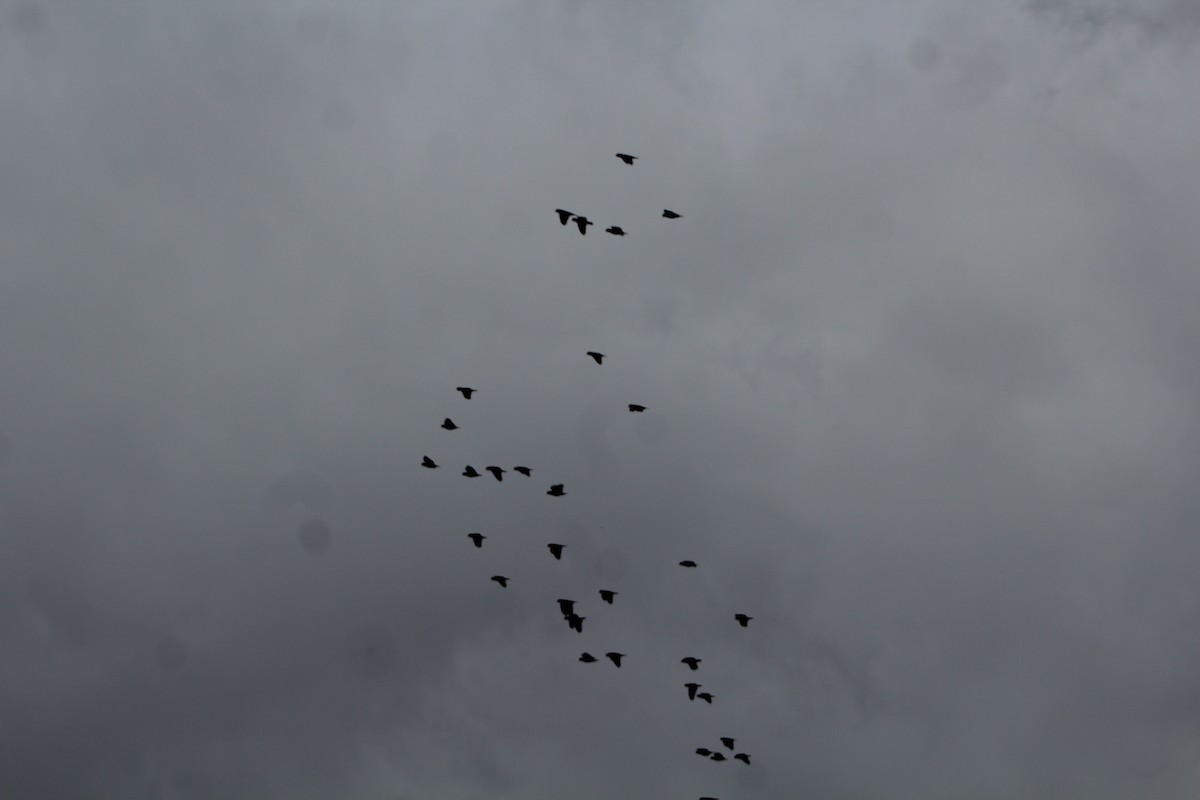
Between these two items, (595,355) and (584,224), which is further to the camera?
(595,355)

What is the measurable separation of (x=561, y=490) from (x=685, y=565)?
43.4 feet

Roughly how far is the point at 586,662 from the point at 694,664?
12469 mm

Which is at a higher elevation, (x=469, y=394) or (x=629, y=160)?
(x=629, y=160)

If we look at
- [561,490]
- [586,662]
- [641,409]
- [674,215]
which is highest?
[674,215]

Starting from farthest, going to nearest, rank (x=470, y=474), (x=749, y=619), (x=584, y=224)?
(x=749, y=619), (x=470, y=474), (x=584, y=224)

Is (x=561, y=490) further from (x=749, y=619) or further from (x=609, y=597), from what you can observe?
(x=749, y=619)

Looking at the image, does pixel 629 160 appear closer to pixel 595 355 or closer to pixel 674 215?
pixel 674 215

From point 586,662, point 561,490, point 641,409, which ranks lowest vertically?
point 586,662

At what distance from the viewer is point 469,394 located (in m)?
135

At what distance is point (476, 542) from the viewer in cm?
13725

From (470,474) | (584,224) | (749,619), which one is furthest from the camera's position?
(749,619)

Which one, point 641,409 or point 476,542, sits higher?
point 641,409

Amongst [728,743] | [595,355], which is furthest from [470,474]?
[728,743]

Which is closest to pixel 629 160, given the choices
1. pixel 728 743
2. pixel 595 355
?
pixel 595 355
